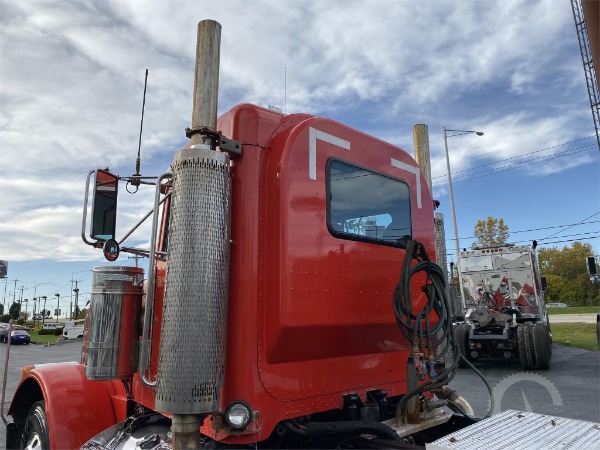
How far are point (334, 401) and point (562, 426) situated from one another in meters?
1.13

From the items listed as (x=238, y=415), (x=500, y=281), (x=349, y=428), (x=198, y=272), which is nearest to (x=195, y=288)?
(x=198, y=272)

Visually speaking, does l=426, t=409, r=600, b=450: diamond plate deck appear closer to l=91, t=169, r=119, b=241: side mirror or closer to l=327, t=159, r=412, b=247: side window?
l=327, t=159, r=412, b=247: side window

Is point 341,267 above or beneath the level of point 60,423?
above

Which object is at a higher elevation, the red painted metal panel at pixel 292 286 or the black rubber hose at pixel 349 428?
the red painted metal panel at pixel 292 286

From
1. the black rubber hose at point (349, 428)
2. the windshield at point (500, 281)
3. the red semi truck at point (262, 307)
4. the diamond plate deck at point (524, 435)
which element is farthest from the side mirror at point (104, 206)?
the windshield at point (500, 281)

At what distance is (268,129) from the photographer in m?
2.58

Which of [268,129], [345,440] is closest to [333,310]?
[345,440]

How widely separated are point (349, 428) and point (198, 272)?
1.14 meters

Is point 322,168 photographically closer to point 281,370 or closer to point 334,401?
point 281,370

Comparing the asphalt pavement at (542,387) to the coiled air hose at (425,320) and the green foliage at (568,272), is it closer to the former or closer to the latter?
the coiled air hose at (425,320)

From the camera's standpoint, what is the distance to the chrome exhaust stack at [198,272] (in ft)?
6.57

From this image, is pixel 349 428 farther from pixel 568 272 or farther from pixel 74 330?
pixel 568 272

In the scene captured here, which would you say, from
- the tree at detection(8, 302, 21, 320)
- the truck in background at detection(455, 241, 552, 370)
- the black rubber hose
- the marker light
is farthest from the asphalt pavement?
the tree at detection(8, 302, 21, 320)

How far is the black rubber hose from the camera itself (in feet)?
7.74
